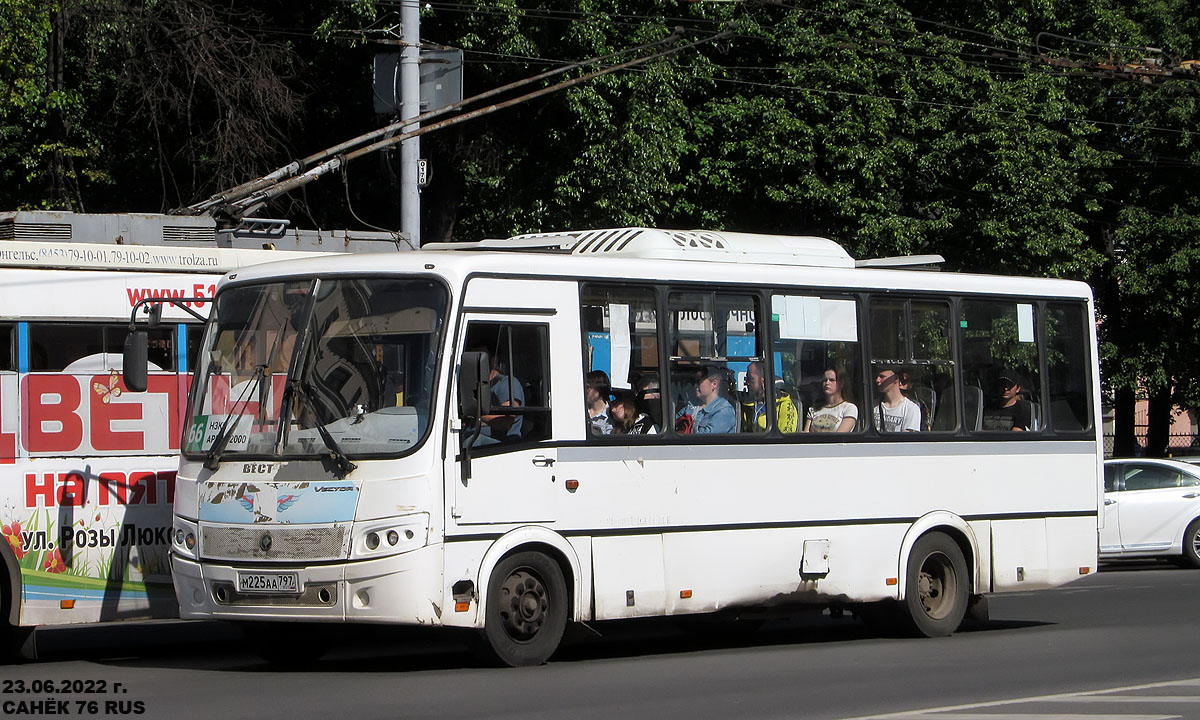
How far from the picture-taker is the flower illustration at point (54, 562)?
11531 millimetres

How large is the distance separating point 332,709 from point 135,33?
51.4 ft

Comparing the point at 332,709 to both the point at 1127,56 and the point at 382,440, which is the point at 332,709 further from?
the point at 1127,56

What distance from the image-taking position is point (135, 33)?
2241 cm

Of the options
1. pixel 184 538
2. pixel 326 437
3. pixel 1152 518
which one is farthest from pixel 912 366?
pixel 1152 518

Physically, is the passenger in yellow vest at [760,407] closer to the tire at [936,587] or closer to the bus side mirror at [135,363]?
the tire at [936,587]

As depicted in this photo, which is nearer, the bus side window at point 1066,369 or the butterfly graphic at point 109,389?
the butterfly graphic at point 109,389

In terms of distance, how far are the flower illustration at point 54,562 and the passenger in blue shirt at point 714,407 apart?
4.68 metres

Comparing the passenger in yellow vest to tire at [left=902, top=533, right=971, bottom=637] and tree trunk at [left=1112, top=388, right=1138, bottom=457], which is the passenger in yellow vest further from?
tree trunk at [left=1112, top=388, right=1138, bottom=457]

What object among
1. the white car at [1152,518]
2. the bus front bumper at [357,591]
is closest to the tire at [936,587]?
the bus front bumper at [357,591]

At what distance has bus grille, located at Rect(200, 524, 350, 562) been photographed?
1028 cm

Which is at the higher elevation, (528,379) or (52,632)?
(528,379)

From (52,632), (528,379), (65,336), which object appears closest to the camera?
(528,379)

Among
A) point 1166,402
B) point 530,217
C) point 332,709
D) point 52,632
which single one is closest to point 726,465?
point 332,709

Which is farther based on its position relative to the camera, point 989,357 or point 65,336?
point 989,357
